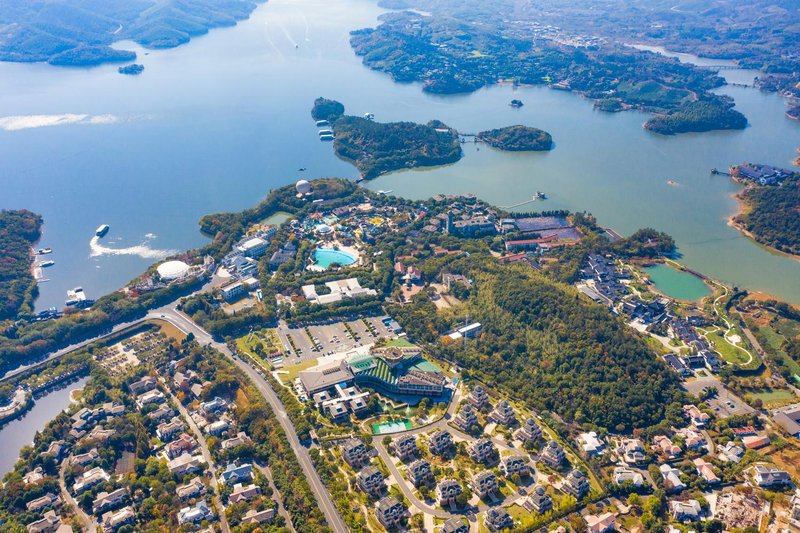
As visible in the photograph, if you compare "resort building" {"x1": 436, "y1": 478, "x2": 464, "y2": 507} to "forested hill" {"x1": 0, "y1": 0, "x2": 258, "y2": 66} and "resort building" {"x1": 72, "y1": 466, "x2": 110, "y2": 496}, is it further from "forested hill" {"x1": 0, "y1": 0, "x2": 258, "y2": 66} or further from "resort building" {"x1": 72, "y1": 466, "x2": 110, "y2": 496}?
"forested hill" {"x1": 0, "y1": 0, "x2": 258, "y2": 66}

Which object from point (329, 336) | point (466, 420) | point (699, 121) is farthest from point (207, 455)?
point (699, 121)

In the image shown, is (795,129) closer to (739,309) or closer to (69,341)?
(739,309)

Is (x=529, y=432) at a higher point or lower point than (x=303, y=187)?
higher

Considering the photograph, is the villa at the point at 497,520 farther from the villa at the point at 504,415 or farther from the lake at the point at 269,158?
the lake at the point at 269,158

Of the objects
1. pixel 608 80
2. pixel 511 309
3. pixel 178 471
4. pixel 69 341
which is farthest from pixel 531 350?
pixel 608 80

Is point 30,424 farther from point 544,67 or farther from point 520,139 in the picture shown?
point 544,67

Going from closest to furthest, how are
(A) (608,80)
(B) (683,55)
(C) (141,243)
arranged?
(C) (141,243) < (A) (608,80) < (B) (683,55)

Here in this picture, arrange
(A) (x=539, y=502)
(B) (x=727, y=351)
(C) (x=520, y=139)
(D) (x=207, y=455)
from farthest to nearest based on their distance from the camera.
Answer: (C) (x=520, y=139)
(B) (x=727, y=351)
(D) (x=207, y=455)
(A) (x=539, y=502)
